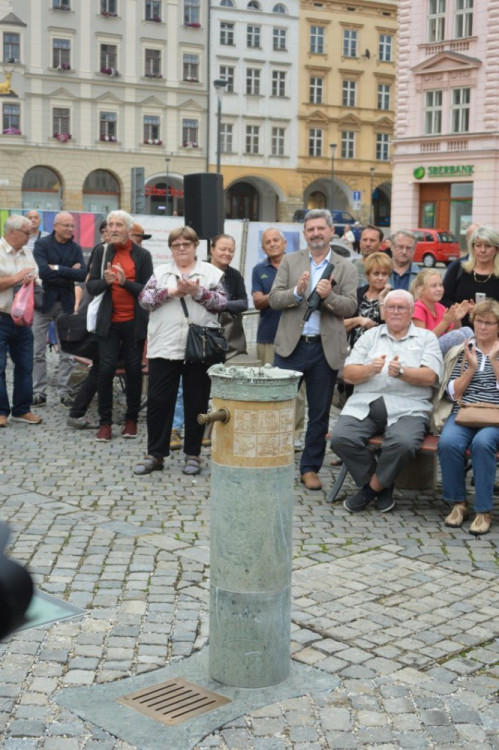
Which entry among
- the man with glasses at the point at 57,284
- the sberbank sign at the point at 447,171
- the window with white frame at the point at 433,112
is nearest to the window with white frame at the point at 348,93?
the window with white frame at the point at 433,112

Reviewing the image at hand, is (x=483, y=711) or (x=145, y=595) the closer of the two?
(x=483, y=711)

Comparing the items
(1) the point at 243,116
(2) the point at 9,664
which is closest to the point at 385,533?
(2) the point at 9,664

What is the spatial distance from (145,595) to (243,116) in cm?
6283

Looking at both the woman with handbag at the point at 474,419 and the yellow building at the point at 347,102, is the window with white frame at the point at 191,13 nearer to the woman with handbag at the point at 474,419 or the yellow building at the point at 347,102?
the yellow building at the point at 347,102

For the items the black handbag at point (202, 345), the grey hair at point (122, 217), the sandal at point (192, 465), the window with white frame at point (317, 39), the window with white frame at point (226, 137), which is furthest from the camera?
the window with white frame at point (317, 39)

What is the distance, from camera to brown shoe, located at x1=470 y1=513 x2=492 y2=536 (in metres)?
6.80

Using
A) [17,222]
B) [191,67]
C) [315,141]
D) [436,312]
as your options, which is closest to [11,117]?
[191,67]

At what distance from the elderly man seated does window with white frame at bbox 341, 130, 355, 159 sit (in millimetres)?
63117

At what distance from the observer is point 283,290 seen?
815 centimetres

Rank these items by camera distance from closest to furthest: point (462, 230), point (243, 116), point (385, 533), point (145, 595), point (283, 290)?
point (145, 595)
point (385, 533)
point (283, 290)
point (462, 230)
point (243, 116)

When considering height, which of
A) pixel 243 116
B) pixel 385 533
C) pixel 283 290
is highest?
pixel 243 116

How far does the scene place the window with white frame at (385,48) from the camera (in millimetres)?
71375

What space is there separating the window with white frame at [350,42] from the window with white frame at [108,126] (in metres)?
17.2

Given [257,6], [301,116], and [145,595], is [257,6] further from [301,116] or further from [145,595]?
[145,595]
